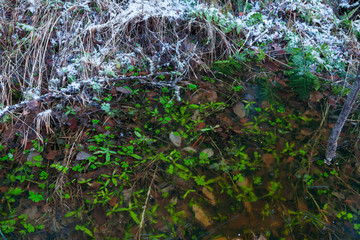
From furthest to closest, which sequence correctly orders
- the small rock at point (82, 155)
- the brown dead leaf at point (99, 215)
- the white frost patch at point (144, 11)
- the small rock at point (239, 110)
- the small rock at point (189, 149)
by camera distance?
the white frost patch at point (144, 11) < the small rock at point (239, 110) < the small rock at point (189, 149) < the small rock at point (82, 155) < the brown dead leaf at point (99, 215)

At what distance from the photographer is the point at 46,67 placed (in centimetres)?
221

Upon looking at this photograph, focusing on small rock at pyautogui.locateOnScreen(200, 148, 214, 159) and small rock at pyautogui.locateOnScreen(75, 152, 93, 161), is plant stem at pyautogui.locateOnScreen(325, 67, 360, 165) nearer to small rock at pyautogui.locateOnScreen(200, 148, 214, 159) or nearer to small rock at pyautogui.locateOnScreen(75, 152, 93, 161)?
small rock at pyautogui.locateOnScreen(200, 148, 214, 159)

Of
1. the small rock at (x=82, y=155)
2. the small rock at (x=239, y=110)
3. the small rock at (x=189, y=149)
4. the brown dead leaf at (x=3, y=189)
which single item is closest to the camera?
the brown dead leaf at (x=3, y=189)

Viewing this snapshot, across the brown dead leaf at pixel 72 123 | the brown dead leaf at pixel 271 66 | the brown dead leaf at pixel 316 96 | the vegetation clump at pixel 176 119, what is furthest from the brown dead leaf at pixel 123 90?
the brown dead leaf at pixel 316 96

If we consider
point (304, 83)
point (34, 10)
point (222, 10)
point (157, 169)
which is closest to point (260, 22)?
point (222, 10)

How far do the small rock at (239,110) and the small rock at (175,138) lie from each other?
20.0 inches

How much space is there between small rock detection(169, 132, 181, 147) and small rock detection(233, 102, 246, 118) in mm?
507

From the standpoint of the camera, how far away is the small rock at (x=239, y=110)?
2.13 m

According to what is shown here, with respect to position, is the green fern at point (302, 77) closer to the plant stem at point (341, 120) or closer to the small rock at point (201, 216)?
the plant stem at point (341, 120)

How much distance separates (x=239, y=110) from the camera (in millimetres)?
Result: 2166

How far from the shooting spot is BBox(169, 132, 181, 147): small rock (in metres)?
1.93

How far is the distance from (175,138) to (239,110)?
1.87 feet

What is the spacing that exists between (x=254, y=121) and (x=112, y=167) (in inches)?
42.2

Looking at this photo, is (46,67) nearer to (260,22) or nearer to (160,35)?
(160,35)
